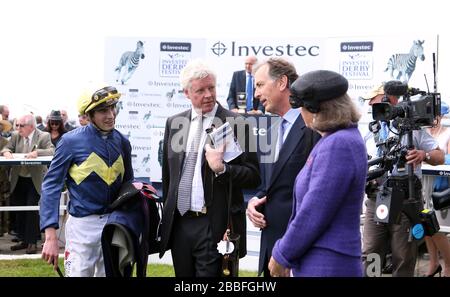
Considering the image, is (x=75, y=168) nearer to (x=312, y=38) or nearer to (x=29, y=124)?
(x=29, y=124)

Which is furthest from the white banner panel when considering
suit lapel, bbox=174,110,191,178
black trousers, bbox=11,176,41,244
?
suit lapel, bbox=174,110,191,178

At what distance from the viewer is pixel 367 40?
33.1ft

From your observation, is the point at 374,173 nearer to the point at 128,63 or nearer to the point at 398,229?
the point at 398,229

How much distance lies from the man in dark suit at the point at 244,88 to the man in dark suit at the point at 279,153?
246 inches

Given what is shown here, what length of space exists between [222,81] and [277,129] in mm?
6657

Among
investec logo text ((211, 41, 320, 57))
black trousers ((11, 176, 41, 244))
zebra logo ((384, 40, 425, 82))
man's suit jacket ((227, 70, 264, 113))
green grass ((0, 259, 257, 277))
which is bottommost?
green grass ((0, 259, 257, 277))

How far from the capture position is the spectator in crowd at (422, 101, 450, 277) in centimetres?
689

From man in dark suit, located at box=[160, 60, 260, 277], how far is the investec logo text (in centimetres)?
607

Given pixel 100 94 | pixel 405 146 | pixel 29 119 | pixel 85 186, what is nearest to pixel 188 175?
pixel 85 186

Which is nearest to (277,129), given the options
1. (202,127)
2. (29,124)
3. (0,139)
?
(202,127)

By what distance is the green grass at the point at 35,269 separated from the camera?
7084 millimetres

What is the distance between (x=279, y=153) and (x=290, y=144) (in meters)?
0.09

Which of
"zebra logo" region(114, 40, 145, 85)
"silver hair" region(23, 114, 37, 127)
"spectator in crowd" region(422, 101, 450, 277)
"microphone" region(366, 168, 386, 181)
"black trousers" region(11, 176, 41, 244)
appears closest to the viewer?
"microphone" region(366, 168, 386, 181)

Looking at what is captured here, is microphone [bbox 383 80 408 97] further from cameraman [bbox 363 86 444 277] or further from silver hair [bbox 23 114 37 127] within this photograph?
silver hair [bbox 23 114 37 127]
